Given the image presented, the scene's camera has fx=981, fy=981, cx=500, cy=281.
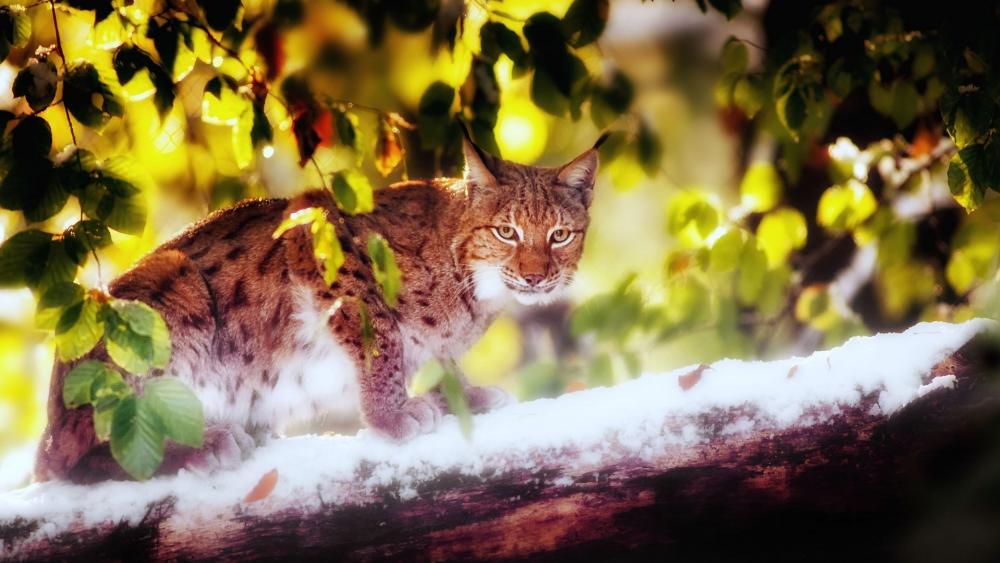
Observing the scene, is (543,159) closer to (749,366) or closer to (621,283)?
(621,283)

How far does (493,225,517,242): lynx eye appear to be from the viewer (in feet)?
14.1

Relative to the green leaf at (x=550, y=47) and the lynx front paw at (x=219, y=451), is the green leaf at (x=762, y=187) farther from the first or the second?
the lynx front paw at (x=219, y=451)

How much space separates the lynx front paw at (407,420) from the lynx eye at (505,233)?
0.82 metres

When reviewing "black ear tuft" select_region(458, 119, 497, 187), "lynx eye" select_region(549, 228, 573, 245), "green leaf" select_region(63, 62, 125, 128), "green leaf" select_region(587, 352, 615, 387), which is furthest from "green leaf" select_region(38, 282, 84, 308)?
"green leaf" select_region(587, 352, 615, 387)

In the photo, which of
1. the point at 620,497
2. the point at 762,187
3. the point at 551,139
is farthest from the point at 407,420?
the point at 551,139

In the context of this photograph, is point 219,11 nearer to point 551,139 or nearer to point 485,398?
point 485,398

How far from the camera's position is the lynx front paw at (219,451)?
3.35 meters

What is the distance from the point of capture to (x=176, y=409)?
8.58 ft

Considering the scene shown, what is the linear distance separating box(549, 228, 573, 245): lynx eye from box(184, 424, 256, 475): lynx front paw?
1603 mm

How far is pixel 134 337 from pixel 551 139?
190 inches

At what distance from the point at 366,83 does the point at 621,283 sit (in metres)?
2.61

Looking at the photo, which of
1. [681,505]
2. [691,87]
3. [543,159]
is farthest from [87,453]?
[691,87]

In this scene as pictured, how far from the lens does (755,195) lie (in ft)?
16.6

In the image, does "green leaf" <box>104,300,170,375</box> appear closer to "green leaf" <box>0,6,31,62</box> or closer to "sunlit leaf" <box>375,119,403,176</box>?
"green leaf" <box>0,6,31,62</box>
